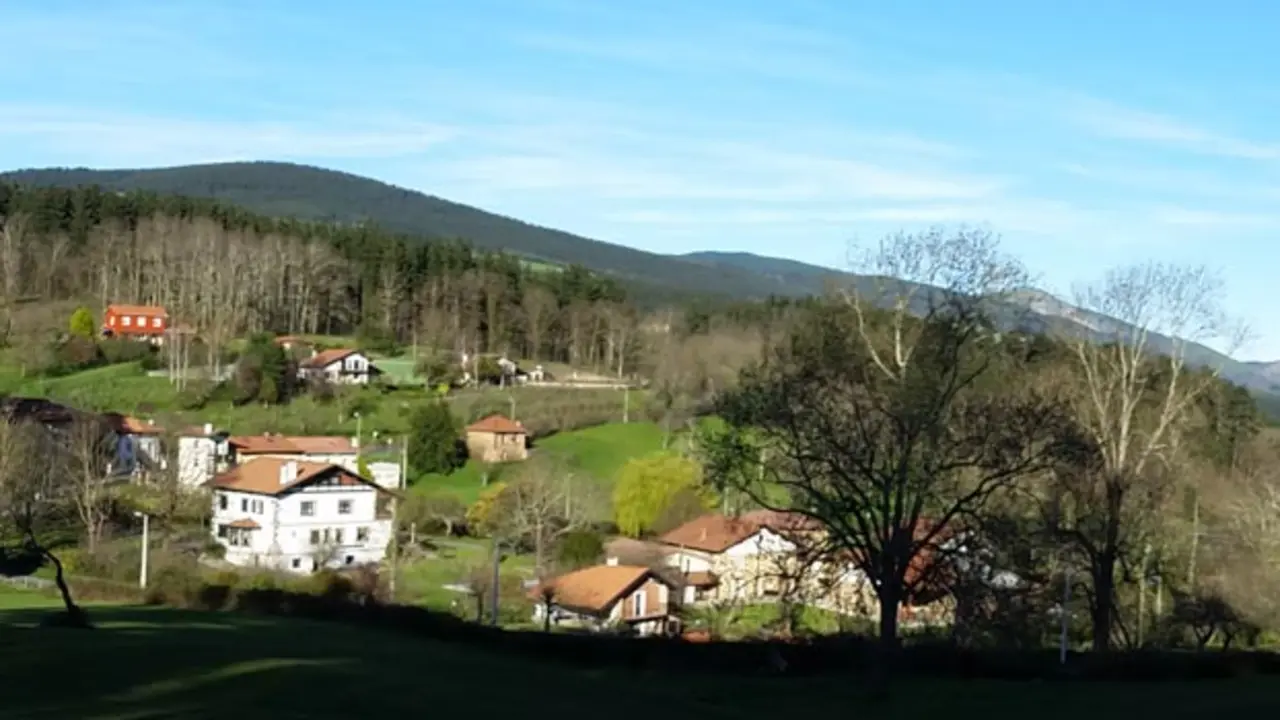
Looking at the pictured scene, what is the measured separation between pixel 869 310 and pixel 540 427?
1508 inches

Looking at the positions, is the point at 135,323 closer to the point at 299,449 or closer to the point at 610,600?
the point at 299,449

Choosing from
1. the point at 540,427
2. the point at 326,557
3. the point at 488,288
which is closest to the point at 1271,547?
the point at 326,557

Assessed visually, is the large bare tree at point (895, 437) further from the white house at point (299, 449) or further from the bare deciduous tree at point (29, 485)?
the white house at point (299, 449)

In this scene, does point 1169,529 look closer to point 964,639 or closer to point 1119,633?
point 1119,633

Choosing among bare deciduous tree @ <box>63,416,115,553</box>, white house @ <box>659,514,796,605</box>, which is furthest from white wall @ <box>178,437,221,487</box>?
white house @ <box>659,514,796,605</box>

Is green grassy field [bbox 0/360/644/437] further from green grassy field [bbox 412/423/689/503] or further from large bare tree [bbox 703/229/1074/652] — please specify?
large bare tree [bbox 703/229/1074/652]

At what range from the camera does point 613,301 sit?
94.8 metres

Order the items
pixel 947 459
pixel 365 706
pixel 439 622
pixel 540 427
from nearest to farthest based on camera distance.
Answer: pixel 365 706 < pixel 947 459 < pixel 439 622 < pixel 540 427

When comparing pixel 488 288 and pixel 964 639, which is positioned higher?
pixel 488 288

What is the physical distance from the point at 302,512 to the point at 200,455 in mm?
7671

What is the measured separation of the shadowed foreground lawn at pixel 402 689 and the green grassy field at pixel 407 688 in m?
0.03

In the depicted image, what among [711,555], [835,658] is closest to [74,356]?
[711,555]

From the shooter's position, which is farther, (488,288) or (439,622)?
(488,288)

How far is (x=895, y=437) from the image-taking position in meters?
22.1
